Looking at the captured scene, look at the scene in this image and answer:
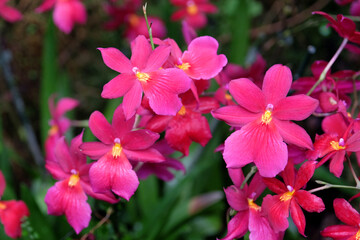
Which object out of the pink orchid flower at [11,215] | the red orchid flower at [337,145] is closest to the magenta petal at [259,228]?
the red orchid flower at [337,145]

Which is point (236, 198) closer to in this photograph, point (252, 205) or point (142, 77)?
point (252, 205)

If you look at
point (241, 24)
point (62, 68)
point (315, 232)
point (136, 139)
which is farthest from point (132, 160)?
point (62, 68)

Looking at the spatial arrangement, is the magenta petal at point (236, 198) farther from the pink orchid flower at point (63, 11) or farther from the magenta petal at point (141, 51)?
the pink orchid flower at point (63, 11)

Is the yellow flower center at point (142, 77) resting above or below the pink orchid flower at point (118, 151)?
above

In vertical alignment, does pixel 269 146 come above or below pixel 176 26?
above

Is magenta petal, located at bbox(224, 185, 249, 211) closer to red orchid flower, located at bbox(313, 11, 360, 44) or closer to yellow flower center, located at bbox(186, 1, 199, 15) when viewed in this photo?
red orchid flower, located at bbox(313, 11, 360, 44)

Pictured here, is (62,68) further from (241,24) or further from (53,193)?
(53,193)
